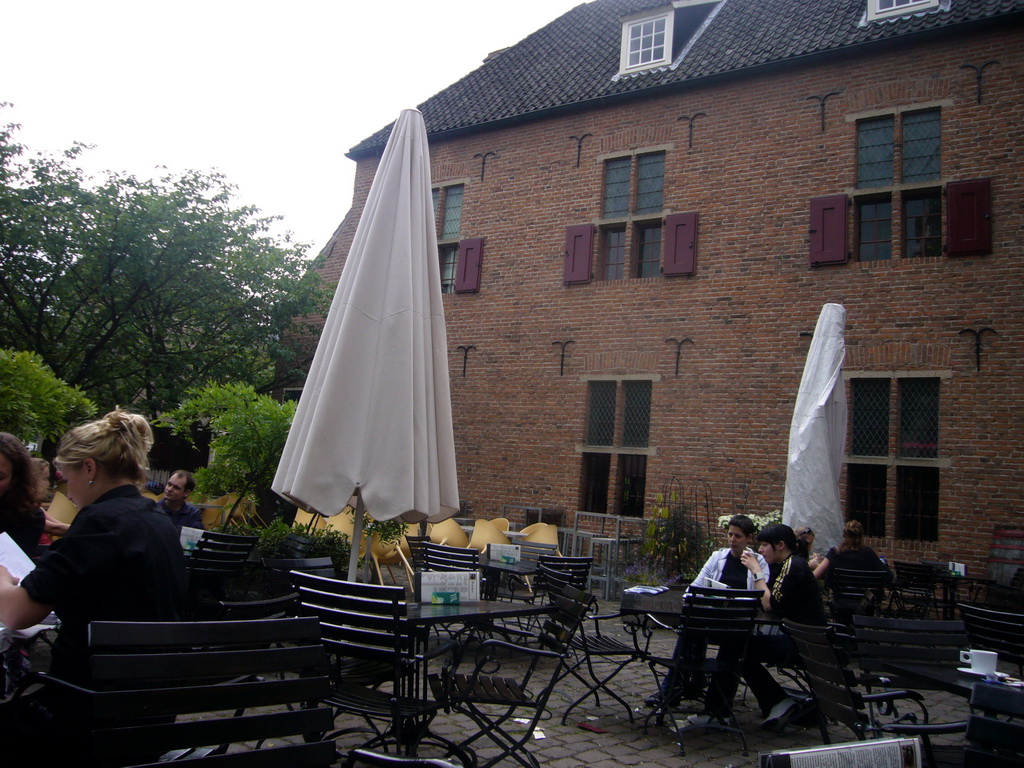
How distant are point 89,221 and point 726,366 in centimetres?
1274

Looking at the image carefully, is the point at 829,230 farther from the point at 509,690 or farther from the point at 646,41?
the point at 509,690

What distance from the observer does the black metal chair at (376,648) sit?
3535 mm

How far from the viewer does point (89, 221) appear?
15836 mm

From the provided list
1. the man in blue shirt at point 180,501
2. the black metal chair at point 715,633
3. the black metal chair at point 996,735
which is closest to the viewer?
the black metal chair at point 996,735

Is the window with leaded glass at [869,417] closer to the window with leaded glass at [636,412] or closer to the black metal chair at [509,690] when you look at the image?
the window with leaded glass at [636,412]

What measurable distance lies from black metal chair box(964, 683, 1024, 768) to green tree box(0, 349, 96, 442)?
7.77 metres

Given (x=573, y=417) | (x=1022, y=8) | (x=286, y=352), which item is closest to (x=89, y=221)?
(x=286, y=352)

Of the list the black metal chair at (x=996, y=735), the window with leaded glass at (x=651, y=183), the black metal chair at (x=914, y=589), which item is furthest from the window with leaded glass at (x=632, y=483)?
the black metal chair at (x=996, y=735)

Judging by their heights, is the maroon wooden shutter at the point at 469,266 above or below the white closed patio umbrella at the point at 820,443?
above

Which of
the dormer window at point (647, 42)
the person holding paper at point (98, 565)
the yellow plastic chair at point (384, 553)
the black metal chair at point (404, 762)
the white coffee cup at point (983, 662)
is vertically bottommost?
the yellow plastic chair at point (384, 553)

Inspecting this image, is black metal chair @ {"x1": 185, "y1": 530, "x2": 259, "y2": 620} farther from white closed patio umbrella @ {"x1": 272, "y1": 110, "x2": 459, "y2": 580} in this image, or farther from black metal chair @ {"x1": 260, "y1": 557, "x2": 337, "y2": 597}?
white closed patio umbrella @ {"x1": 272, "y1": 110, "x2": 459, "y2": 580}

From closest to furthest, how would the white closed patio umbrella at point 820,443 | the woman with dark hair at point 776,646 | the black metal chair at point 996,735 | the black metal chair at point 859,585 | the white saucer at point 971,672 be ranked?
the black metal chair at point 996,735 < the white saucer at point 971,672 < the woman with dark hair at point 776,646 < the white closed patio umbrella at point 820,443 < the black metal chair at point 859,585

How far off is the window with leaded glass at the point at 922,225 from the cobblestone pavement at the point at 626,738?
24.0ft

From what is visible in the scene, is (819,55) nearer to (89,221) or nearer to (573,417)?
(573,417)
